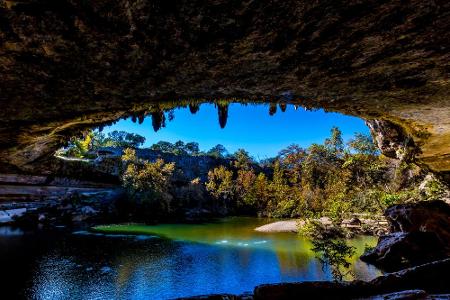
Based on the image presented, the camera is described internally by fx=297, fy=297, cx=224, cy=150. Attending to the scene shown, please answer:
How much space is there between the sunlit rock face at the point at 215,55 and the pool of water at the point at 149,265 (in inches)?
269

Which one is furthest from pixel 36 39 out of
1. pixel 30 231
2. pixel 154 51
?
pixel 30 231

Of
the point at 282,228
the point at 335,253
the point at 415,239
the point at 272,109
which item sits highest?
the point at 272,109

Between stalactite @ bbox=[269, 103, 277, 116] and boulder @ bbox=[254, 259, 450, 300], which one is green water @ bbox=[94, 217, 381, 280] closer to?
boulder @ bbox=[254, 259, 450, 300]

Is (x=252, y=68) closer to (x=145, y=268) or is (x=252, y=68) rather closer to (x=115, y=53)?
(x=115, y=53)

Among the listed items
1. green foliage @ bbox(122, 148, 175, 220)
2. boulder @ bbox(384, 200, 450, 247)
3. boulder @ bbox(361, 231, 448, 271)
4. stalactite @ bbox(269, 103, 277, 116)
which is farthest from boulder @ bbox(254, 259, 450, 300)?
green foliage @ bbox(122, 148, 175, 220)

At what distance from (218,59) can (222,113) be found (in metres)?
2.38

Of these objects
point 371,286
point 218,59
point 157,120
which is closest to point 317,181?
point 371,286

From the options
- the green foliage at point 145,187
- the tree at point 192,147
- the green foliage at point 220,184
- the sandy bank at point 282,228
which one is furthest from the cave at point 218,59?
the tree at point 192,147

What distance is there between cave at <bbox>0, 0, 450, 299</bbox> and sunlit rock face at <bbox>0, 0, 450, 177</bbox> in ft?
0.05

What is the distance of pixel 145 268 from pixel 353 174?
23.5 meters

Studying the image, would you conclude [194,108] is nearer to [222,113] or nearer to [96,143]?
[222,113]

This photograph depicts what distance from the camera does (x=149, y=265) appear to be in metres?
13.4

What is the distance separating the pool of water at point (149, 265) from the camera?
10.3 meters

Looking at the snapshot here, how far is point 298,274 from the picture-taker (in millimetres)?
11773
